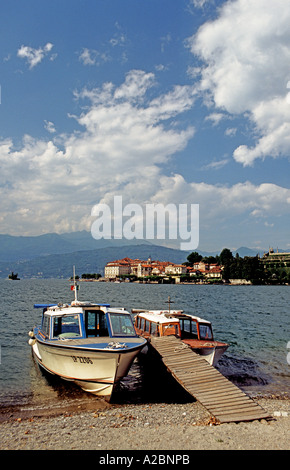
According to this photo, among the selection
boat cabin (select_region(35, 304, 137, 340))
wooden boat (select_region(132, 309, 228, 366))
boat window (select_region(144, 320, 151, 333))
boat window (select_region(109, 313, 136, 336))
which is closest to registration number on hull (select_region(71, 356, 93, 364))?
boat cabin (select_region(35, 304, 137, 340))

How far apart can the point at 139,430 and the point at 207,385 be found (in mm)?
4363

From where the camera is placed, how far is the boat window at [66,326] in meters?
19.4

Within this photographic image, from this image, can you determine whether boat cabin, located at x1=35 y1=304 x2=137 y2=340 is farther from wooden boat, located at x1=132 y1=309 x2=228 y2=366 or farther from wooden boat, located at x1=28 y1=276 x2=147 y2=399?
wooden boat, located at x1=132 y1=309 x2=228 y2=366

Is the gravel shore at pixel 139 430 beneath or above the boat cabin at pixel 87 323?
beneath

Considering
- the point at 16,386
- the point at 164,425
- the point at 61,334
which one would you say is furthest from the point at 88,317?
the point at 164,425

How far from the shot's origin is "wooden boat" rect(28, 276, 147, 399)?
653 inches

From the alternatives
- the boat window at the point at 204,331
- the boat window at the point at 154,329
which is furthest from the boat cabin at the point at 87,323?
the boat window at the point at 204,331

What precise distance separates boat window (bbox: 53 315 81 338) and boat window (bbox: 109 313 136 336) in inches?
76.6

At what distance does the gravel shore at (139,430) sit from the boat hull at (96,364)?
148 cm

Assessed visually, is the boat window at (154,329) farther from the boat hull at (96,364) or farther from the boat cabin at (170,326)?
the boat hull at (96,364)

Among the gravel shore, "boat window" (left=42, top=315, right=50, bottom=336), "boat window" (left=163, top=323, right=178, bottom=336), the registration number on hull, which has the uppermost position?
"boat window" (left=42, top=315, right=50, bottom=336)

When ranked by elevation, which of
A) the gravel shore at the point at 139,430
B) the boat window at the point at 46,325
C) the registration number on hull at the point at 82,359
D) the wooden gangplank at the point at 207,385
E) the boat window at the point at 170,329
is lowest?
the gravel shore at the point at 139,430
